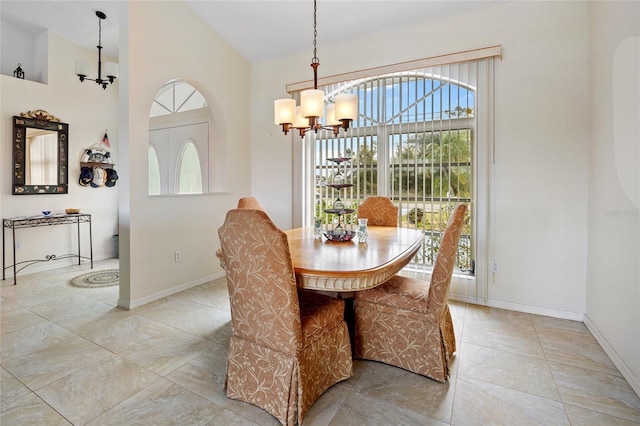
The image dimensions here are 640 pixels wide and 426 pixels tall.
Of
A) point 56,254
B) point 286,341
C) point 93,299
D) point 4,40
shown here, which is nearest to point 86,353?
point 93,299

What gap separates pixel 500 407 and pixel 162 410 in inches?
67.7

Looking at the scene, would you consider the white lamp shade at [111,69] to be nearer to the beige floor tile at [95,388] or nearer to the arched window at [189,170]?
the arched window at [189,170]

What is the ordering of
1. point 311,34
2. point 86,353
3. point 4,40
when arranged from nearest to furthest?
point 86,353
point 311,34
point 4,40

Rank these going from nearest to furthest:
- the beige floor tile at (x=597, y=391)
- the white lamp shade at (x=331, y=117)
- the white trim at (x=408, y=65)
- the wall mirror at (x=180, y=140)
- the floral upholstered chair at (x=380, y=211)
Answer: the beige floor tile at (x=597, y=391) → the white lamp shade at (x=331, y=117) → the white trim at (x=408, y=65) → the floral upholstered chair at (x=380, y=211) → the wall mirror at (x=180, y=140)

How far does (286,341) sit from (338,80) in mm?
3015

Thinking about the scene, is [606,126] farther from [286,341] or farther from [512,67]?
[286,341]

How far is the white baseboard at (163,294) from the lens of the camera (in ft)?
9.57

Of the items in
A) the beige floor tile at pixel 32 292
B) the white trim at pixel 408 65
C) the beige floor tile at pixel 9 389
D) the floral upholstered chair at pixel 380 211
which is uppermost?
the white trim at pixel 408 65

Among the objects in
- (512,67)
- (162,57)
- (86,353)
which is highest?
(162,57)

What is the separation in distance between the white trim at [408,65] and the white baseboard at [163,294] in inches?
99.6

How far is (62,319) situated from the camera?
8.66 ft

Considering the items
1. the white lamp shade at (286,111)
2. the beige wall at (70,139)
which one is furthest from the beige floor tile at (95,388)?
the beige wall at (70,139)

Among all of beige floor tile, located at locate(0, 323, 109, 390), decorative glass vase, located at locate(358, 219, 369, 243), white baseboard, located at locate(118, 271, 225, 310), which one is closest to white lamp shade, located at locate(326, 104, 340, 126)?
decorative glass vase, located at locate(358, 219, 369, 243)

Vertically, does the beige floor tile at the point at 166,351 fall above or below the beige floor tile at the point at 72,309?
below
